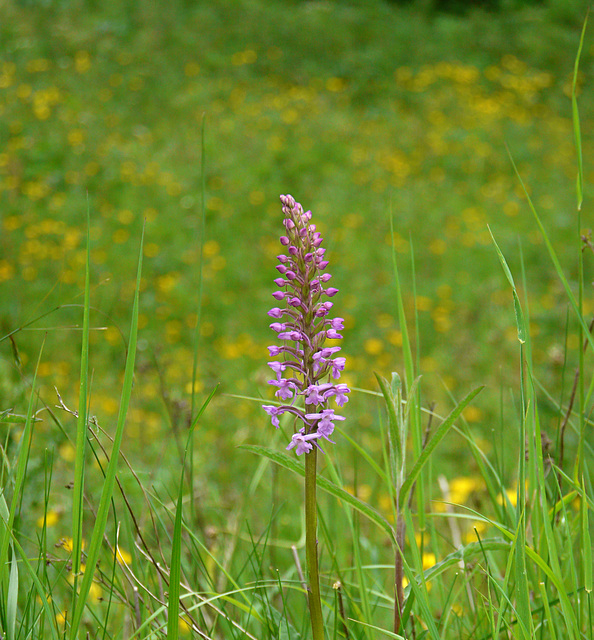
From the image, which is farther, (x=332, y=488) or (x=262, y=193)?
(x=262, y=193)

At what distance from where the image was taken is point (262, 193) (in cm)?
800

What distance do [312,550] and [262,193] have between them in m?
7.33

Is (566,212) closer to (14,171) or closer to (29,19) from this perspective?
(14,171)

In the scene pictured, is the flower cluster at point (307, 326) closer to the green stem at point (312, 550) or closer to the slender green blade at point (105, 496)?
the green stem at point (312, 550)

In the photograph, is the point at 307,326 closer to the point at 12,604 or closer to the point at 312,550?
the point at 312,550

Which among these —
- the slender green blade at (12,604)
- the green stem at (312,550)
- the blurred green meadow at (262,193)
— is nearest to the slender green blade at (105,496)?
the slender green blade at (12,604)

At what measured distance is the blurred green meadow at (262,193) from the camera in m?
4.66

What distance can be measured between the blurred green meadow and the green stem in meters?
1.33

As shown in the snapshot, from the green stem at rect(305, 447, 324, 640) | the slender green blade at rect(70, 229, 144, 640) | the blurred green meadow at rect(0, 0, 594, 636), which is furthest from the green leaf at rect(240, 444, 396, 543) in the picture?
the blurred green meadow at rect(0, 0, 594, 636)

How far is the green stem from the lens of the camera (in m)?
0.95

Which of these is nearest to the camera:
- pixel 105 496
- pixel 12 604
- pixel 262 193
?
pixel 105 496

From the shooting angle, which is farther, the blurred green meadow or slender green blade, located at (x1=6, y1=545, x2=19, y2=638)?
the blurred green meadow

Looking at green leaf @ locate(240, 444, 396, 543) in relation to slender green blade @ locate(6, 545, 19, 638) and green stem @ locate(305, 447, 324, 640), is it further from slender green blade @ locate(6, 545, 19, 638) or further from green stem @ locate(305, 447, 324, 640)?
slender green blade @ locate(6, 545, 19, 638)

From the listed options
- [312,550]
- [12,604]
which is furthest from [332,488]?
[12,604]
